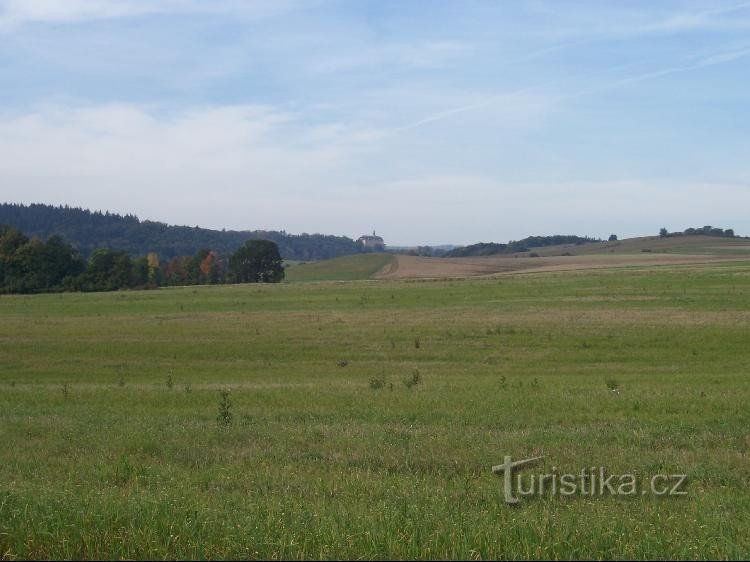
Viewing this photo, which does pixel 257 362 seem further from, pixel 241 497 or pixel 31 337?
pixel 241 497

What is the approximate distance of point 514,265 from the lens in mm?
95125

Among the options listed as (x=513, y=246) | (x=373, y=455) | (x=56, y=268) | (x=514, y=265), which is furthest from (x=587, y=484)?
(x=513, y=246)

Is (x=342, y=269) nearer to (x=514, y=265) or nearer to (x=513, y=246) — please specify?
(x=514, y=265)

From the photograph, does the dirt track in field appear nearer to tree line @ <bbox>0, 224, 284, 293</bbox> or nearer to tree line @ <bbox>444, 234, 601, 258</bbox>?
tree line @ <bbox>0, 224, 284, 293</bbox>

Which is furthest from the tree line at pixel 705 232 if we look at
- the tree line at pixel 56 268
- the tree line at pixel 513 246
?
the tree line at pixel 56 268

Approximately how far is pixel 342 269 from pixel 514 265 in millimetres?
28233

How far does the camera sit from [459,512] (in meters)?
6.30

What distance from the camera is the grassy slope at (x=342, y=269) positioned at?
103 meters

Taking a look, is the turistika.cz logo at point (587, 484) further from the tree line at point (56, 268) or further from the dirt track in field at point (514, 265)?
the tree line at point (56, 268)

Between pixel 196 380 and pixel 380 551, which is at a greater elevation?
pixel 380 551

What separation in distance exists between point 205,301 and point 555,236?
14890 cm

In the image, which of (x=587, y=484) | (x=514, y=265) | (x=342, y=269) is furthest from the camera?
(x=342, y=269)

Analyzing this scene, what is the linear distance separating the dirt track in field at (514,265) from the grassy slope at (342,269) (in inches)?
151

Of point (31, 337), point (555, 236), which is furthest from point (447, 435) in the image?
point (555, 236)
